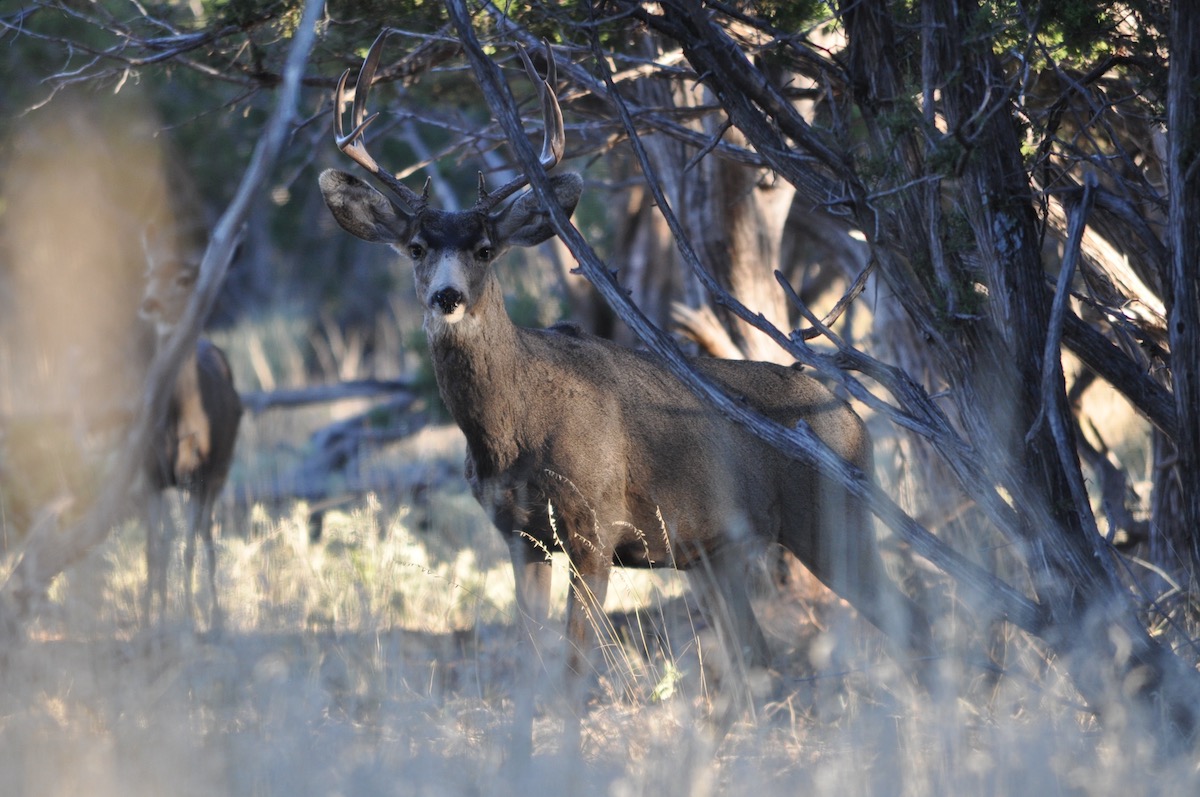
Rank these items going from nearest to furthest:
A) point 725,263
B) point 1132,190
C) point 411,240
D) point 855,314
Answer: point 1132,190 → point 411,240 → point 725,263 → point 855,314

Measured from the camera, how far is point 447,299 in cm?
588

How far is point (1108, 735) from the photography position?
4.67 m

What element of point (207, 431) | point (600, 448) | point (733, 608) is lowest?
point (733, 608)

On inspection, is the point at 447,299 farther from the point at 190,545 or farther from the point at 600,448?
the point at 190,545

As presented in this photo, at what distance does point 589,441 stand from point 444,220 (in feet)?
4.43

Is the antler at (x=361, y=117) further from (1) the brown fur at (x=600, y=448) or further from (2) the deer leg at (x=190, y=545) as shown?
(2) the deer leg at (x=190, y=545)

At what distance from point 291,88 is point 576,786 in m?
2.60

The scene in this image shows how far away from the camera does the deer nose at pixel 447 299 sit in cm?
588

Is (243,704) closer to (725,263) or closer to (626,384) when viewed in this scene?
(626,384)

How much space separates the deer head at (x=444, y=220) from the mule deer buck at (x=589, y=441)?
0.01m

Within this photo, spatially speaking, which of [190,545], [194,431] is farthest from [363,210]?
[194,431]

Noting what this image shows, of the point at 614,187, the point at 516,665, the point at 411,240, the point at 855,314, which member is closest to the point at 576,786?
the point at 516,665

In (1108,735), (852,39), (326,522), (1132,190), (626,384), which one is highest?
(852,39)

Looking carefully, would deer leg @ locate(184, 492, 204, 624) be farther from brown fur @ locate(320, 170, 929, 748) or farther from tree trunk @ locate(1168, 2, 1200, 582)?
tree trunk @ locate(1168, 2, 1200, 582)
